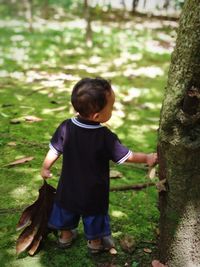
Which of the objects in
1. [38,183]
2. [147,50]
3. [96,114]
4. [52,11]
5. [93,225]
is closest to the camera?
[96,114]

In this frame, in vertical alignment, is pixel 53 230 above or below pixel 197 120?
A: below

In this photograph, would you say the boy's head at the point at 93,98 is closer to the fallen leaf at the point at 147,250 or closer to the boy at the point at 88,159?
the boy at the point at 88,159

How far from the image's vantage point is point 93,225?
2.42 m

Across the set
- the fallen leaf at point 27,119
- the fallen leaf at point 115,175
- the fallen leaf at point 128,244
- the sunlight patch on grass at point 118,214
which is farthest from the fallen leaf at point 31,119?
the fallen leaf at point 128,244

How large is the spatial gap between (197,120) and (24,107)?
2.96m

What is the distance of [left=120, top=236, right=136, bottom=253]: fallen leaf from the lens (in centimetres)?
254

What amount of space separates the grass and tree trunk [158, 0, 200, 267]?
305mm

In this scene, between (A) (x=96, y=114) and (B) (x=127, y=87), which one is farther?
(B) (x=127, y=87)

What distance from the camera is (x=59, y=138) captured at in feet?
7.84

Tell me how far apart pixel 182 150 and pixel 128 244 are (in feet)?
2.78

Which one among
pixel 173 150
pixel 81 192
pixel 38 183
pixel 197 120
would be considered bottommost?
pixel 38 183

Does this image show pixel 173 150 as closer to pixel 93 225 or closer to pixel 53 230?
pixel 93 225

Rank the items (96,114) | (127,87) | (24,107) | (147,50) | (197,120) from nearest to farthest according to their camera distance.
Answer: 1. (197,120)
2. (96,114)
3. (24,107)
4. (127,87)
5. (147,50)

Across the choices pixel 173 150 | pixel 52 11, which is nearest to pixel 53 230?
pixel 173 150
